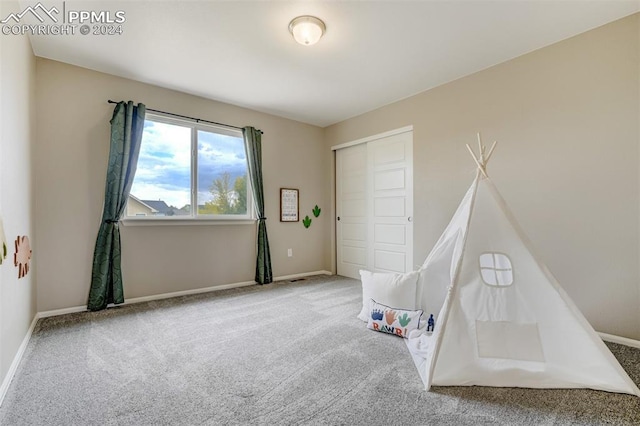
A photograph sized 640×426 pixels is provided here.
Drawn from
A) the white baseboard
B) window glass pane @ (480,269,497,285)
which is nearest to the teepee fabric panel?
window glass pane @ (480,269,497,285)

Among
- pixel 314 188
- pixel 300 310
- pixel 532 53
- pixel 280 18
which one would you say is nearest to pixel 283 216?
pixel 314 188

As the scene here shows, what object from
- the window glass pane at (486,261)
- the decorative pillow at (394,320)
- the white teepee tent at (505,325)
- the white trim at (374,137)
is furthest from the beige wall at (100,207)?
the window glass pane at (486,261)

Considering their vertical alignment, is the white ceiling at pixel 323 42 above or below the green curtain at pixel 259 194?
above

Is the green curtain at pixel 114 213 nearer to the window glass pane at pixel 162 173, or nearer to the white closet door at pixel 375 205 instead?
the window glass pane at pixel 162 173

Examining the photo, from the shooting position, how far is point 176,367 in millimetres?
1901

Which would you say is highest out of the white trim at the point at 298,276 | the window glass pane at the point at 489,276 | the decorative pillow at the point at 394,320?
the window glass pane at the point at 489,276

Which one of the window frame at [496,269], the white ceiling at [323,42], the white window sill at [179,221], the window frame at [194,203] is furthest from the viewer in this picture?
the window frame at [194,203]

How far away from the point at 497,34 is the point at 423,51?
0.58m

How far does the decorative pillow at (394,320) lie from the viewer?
2.31 metres

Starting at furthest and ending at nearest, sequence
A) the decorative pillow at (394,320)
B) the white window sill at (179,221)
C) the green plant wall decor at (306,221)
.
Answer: the green plant wall decor at (306,221) < the white window sill at (179,221) < the decorative pillow at (394,320)

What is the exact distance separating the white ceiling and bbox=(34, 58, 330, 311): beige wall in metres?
0.25

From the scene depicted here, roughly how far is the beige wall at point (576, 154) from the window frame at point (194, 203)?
2.69 m

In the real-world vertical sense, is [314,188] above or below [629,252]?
above

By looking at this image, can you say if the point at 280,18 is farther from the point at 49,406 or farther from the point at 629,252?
the point at 629,252
